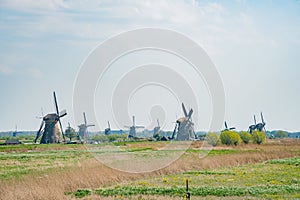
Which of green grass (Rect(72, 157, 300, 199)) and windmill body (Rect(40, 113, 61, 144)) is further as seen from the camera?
windmill body (Rect(40, 113, 61, 144))

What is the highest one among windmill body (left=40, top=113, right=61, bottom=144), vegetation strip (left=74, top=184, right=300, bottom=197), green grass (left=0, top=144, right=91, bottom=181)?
windmill body (left=40, top=113, right=61, bottom=144)

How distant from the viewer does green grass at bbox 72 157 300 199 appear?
797 inches

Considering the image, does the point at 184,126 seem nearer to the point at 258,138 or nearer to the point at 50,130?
the point at 258,138

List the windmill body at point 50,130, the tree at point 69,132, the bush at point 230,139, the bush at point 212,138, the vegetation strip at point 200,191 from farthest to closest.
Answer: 1. the tree at point 69,132
2. the windmill body at point 50,130
3. the bush at point 212,138
4. the bush at point 230,139
5. the vegetation strip at point 200,191

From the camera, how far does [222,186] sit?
74.7 ft

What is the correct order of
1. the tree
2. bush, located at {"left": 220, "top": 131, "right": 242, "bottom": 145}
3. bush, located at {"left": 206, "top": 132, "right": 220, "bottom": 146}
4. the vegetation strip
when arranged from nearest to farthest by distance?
the vegetation strip
bush, located at {"left": 220, "top": 131, "right": 242, "bottom": 145}
bush, located at {"left": 206, "top": 132, "right": 220, "bottom": 146}
the tree

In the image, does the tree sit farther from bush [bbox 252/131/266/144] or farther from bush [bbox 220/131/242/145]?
bush [bbox 220/131/242/145]

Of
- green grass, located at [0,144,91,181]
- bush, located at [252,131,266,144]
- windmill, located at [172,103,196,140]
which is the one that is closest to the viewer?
green grass, located at [0,144,91,181]

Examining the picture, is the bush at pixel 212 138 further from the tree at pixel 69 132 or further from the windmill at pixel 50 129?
the tree at pixel 69 132

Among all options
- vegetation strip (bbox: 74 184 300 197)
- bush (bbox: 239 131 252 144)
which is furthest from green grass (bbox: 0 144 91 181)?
bush (bbox: 239 131 252 144)

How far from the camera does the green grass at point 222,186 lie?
2023cm

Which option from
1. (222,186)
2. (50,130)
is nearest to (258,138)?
(50,130)

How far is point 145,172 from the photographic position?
28734 millimetres

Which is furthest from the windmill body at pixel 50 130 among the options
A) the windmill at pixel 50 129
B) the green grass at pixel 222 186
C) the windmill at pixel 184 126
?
the green grass at pixel 222 186
